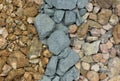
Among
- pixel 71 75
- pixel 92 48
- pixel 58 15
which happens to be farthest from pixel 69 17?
pixel 71 75

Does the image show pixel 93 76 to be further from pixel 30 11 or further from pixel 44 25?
pixel 30 11

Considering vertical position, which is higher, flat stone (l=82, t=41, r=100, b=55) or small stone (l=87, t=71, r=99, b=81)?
flat stone (l=82, t=41, r=100, b=55)

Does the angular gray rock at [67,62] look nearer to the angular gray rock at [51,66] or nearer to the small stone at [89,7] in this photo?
the angular gray rock at [51,66]

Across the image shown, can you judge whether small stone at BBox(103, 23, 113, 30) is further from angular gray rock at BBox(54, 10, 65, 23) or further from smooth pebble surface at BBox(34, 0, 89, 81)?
angular gray rock at BBox(54, 10, 65, 23)

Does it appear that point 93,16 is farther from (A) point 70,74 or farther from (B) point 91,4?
(A) point 70,74

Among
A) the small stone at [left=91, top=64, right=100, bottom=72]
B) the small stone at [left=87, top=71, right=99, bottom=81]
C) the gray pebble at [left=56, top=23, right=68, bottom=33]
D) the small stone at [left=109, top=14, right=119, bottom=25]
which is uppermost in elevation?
the small stone at [left=109, top=14, right=119, bottom=25]

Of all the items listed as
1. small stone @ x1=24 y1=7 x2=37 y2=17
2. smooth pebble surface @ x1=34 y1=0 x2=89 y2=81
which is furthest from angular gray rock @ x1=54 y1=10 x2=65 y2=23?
small stone @ x1=24 y1=7 x2=37 y2=17
